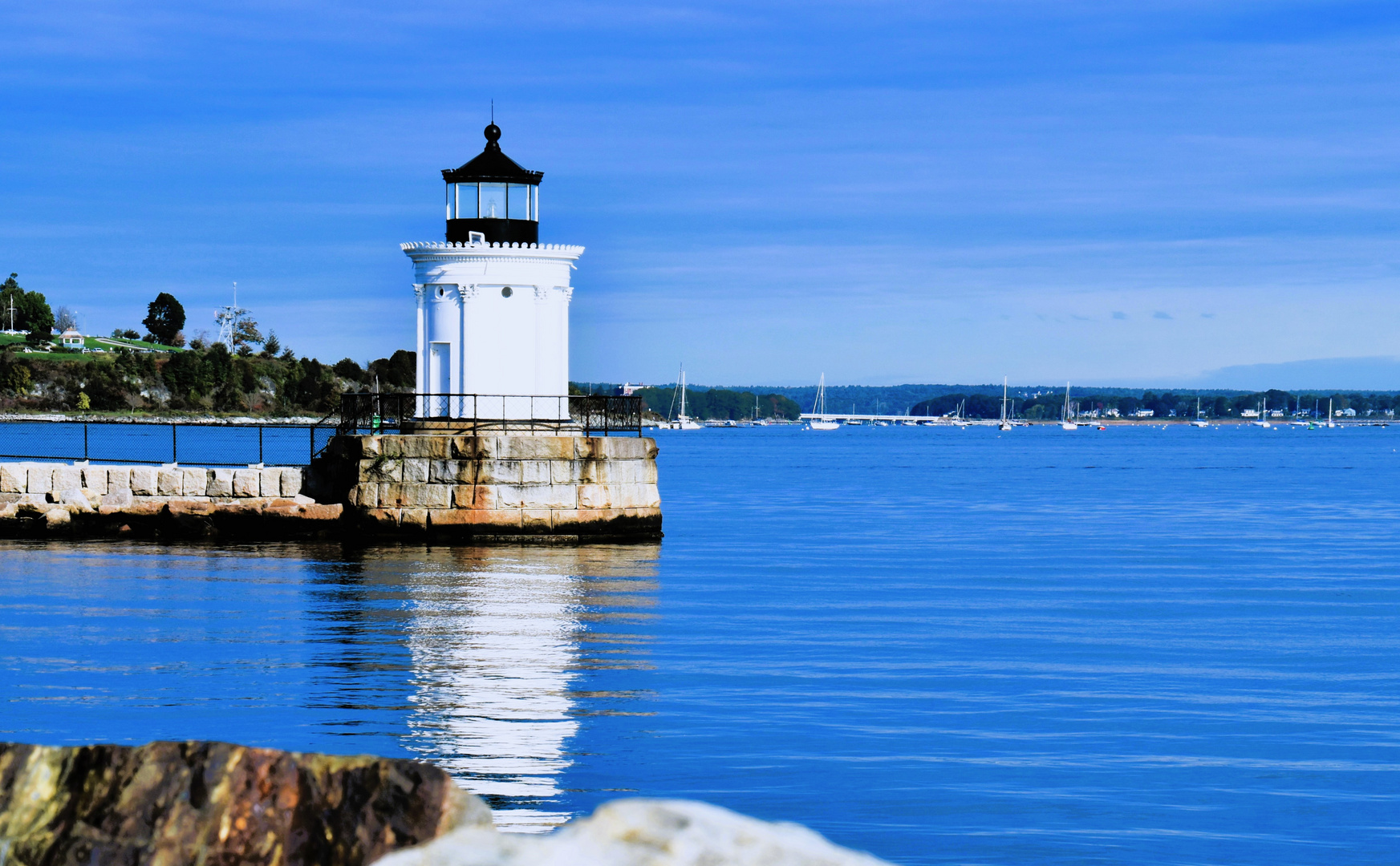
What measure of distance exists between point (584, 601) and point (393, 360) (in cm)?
5193

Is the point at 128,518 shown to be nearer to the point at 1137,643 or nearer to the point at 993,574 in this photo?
the point at 993,574

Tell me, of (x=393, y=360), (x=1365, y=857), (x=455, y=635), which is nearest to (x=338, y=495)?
(x=455, y=635)

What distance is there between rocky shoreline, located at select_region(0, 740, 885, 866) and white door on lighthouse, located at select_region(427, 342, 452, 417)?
64.0 ft

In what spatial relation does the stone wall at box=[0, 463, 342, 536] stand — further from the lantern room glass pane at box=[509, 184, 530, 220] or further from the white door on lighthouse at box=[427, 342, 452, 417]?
the lantern room glass pane at box=[509, 184, 530, 220]

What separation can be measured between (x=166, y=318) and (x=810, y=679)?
16076cm

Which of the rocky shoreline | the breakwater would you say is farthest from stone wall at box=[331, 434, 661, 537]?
the rocky shoreline

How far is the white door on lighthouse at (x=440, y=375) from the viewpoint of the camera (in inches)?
918

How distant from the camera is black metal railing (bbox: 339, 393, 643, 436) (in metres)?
22.9

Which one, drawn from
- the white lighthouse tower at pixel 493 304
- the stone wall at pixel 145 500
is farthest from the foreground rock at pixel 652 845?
the stone wall at pixel 145 500

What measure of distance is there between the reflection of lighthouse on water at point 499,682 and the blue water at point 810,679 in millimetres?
47

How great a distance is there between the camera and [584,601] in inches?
672

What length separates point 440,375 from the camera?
77.2 ft

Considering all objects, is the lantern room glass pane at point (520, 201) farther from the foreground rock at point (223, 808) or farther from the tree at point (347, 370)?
the tree at point (347, 370)

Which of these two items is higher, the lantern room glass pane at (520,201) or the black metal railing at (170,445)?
the lantern room glass pane at (520,201)
